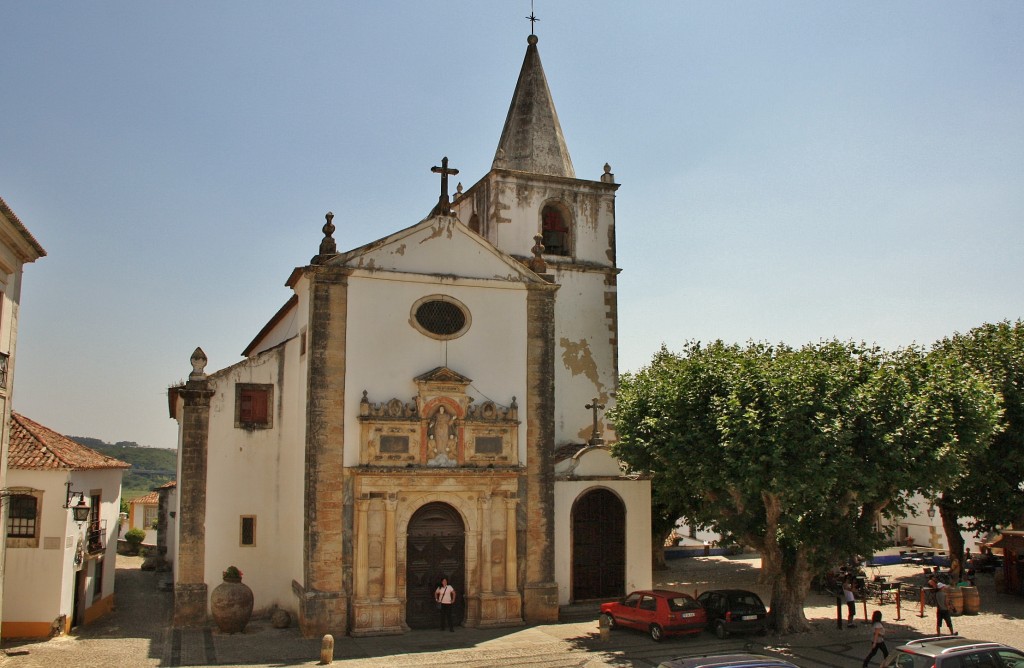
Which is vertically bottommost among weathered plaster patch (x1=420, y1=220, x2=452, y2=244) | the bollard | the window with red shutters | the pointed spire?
the bollard

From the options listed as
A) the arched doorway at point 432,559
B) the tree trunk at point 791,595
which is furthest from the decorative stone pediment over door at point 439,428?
the tree trunk at point 791,595

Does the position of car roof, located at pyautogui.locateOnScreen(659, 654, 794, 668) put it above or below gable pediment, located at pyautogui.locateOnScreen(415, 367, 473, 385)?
below

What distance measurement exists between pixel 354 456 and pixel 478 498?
351 cm

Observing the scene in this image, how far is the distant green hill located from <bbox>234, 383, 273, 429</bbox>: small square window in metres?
103

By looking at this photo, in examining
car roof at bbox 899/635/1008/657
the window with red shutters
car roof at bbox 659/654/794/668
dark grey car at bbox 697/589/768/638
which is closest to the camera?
car roof at bbox 659/654/794/668

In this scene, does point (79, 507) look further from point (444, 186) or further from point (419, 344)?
point (444, 186)

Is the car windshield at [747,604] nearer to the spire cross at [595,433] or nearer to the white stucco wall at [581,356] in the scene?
the spire cross at [595,433]

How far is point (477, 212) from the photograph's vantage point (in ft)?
99.2

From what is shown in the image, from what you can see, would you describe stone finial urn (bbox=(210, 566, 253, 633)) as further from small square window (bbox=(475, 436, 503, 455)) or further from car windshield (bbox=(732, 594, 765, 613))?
car windshield (bbox=(732, 594, 765, 613))

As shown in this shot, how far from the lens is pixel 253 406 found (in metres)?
24.8

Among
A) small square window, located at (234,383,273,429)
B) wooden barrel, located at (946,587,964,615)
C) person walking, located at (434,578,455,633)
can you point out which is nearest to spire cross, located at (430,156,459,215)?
small square window, located at (234,383,273,429)

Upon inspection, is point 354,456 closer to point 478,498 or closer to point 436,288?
point 478,498

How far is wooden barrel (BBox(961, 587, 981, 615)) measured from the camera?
26.0 m

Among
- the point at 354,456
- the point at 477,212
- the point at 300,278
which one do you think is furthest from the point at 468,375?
the point at 477,212
